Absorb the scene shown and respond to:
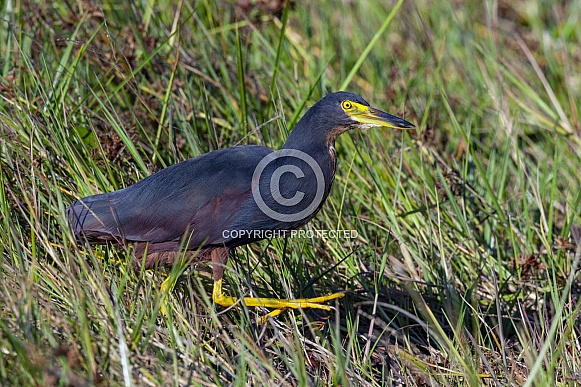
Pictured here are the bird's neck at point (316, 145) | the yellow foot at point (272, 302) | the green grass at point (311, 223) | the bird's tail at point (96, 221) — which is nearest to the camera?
the green grass at point (311, 223)

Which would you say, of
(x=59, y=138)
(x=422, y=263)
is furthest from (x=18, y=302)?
(x=422, y=263)

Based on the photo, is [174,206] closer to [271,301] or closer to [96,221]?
[96,221]

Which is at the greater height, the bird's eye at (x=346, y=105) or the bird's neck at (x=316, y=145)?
the bird's eye at (x=346, y=105)

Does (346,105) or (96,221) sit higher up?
(346,105)

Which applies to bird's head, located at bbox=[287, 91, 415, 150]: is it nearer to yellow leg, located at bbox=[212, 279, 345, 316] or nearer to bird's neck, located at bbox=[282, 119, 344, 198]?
bird's neck, located at bbox=[282, 119, 344, 198]

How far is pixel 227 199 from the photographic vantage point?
151 inches

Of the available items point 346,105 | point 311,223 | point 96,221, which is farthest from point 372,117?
point 96,221

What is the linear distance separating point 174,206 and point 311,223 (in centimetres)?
88

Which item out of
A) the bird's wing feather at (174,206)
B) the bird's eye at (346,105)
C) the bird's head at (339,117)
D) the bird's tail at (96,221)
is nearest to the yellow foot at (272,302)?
the bird's wing feather at (174,206)

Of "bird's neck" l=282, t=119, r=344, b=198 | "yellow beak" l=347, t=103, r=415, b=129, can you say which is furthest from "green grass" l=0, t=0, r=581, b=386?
"yellow beak" l=347, t=103, r=415, b=129

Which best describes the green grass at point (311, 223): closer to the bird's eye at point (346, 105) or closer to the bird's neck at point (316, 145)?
the bird's neck at point (316, 145)

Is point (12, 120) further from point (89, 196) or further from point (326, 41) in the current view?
point (326, 41)

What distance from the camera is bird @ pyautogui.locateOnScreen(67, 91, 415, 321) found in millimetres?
3770

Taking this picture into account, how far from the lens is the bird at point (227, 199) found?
3770 millimetres
